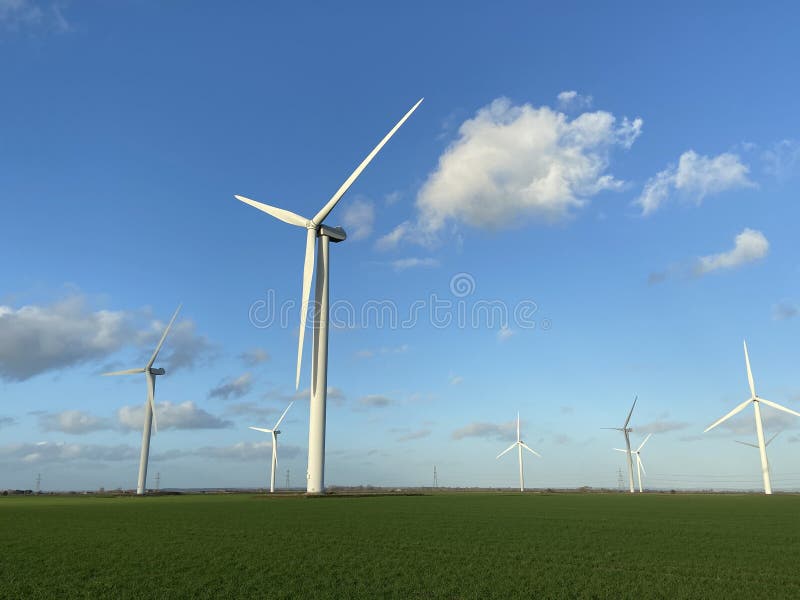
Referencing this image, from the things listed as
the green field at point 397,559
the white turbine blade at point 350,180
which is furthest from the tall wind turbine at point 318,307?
the green field at point 397,559

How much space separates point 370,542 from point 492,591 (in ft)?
38.4

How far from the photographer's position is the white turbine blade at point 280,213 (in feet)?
242

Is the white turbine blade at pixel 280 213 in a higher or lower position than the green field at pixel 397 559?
higher

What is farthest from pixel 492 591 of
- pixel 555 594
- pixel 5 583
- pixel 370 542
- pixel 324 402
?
Answer: pixel 324 402

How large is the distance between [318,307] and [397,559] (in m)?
49.0

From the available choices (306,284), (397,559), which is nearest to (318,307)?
(306,284)

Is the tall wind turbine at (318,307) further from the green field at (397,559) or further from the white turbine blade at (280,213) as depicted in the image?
the green field at (397,559)

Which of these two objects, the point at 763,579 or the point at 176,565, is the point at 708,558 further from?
the point at 176,565

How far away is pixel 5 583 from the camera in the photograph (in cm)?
1933

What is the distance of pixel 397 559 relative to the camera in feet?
77.3

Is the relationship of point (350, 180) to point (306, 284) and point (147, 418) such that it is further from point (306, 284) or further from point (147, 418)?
point (147, 418)

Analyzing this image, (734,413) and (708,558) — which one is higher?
(734,413)

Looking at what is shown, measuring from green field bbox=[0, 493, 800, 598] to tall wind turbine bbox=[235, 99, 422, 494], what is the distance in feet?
89.5

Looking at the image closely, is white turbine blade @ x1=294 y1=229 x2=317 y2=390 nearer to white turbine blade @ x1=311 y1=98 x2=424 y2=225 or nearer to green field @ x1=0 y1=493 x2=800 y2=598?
white turbine blade @ x1=311 y1=98 x2=424 y2=225
